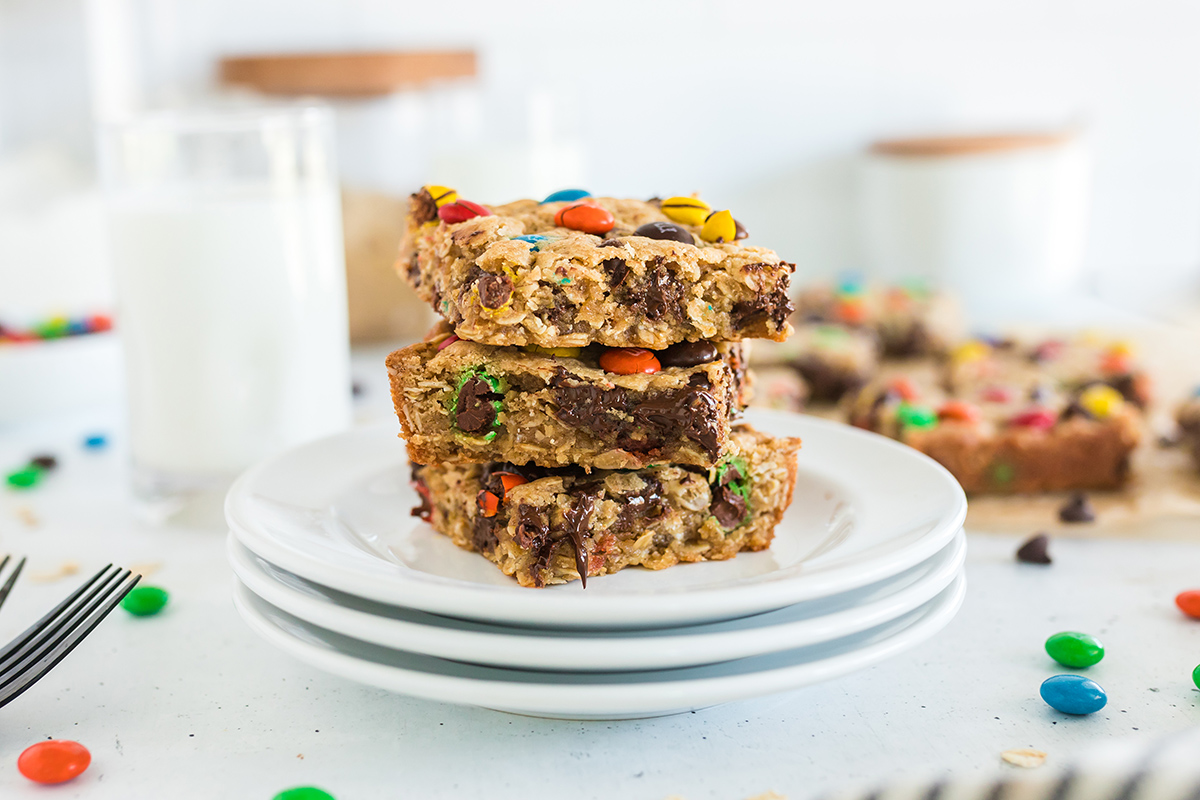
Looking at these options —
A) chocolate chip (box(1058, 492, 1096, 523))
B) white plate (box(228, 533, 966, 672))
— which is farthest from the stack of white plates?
chocolate chip (box(1058, 492, 1096, 523))

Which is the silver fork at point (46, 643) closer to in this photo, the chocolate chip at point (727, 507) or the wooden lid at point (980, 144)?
the chocolate chip at point (727, 507)

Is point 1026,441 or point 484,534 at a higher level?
point 484,534

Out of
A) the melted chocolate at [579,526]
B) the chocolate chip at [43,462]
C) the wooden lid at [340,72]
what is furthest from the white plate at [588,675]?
the wooden lid at [340,72]

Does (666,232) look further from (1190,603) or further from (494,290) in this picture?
(1190,603)

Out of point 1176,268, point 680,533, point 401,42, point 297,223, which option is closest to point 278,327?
point 297,223

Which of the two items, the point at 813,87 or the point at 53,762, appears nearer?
the point at 53,762

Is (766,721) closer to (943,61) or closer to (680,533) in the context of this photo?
(680,533)

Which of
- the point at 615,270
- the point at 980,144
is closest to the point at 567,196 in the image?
the point at 615,270
